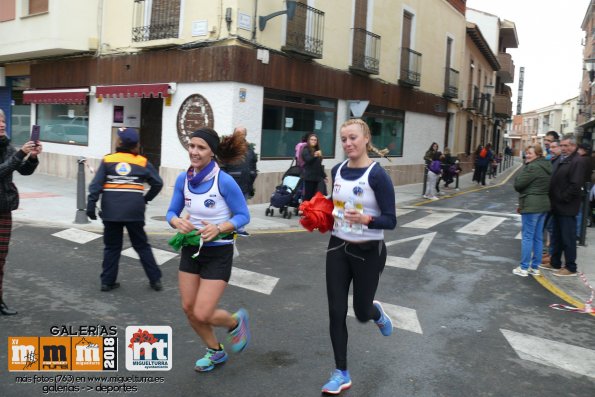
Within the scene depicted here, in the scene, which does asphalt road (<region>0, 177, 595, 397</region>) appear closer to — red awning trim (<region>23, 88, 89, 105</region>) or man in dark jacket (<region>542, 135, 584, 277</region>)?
man in dark jacket (<region>542, 135, 584, 277</region>)

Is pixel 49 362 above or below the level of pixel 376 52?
below

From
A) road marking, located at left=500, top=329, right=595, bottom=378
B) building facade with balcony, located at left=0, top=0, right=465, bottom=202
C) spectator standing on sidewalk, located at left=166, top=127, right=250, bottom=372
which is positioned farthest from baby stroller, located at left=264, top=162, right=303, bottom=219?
spectator standing on sidewalk, located at left=166, top=127, right=250, bottom=372

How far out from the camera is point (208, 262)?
386 centimetres

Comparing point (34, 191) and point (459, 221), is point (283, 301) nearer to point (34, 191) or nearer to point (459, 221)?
point (459, 221)

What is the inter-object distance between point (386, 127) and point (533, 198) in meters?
13.2

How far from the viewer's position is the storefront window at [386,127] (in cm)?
1912

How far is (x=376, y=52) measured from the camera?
18.0 m

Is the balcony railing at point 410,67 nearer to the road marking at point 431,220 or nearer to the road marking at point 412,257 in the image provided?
the road marking at point 431,220

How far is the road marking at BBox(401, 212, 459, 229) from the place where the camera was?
1140cm

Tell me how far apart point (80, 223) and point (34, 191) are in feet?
15.5

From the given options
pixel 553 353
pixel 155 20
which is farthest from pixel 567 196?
pixel 155 20

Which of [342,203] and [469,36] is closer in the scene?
[342,203]

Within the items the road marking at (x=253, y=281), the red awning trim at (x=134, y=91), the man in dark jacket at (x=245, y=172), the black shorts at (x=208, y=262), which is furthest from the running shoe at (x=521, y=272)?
the red awning trim at (x=134, y=91)

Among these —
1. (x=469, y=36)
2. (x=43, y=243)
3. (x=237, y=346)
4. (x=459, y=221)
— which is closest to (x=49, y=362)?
(x=237, y=346)
